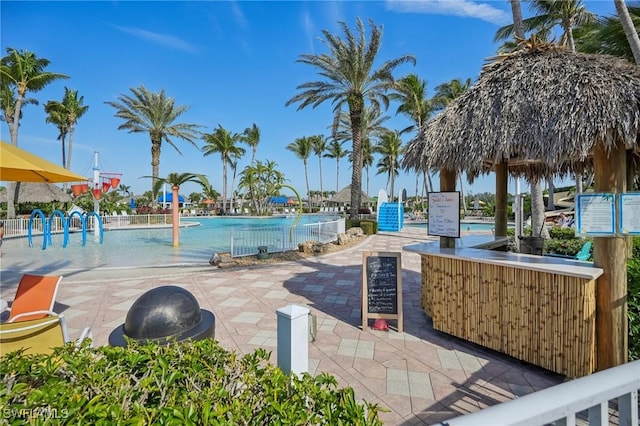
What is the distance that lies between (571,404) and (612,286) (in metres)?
2.88

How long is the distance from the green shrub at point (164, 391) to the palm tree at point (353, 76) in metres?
15.6

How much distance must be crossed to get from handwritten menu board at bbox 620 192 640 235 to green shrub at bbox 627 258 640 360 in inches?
19.4

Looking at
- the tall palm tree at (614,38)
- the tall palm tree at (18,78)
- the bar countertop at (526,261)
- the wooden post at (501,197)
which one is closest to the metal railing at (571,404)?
the bar countertop at (526,261)

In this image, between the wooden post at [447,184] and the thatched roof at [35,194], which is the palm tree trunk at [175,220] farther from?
the thatched roof at [35,194]

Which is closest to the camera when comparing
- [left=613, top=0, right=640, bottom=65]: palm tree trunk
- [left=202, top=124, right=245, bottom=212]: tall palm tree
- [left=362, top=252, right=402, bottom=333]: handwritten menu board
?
[left=362, top=252, right=402, bottom=333]: handwritten menu board

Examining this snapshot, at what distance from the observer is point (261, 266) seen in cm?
868

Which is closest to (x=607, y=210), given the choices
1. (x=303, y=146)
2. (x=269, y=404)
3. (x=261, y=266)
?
(x=269, y=404)

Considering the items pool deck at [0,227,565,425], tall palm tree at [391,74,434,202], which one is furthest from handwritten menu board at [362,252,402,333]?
tall palm tree at [391,74,434,202]

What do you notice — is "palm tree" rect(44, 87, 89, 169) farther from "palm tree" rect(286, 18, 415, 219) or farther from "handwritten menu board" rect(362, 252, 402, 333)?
"handwritten menu board" rect(362, 252, 402, 333)

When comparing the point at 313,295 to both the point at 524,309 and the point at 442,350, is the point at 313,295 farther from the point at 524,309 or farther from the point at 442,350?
the point at 524,309

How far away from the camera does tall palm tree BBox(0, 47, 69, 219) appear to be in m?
19.2

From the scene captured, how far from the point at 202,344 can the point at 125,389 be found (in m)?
0.44

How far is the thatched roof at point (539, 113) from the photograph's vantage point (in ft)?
9.76

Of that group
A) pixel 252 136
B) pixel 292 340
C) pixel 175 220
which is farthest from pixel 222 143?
pixel 292 340
